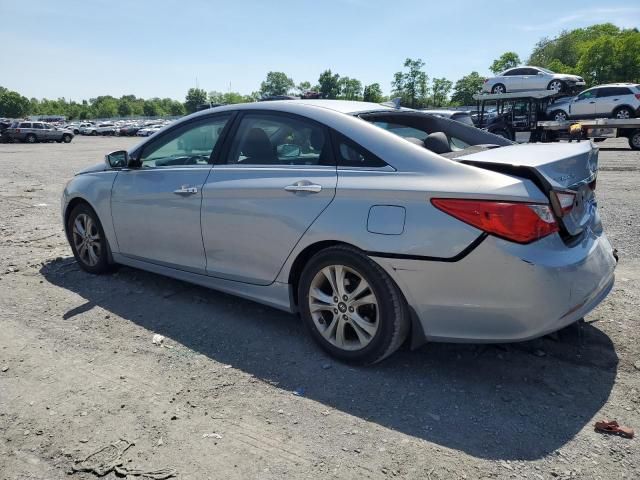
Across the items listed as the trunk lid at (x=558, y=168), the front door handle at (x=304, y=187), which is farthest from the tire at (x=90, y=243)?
the trunk lid at (x=558, y=168)

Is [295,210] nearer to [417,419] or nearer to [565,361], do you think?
[417,419]

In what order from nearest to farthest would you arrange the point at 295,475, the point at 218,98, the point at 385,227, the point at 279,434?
the point at 295,475 → the point at 279,434 → the point at 385,227 → the point at 218,98

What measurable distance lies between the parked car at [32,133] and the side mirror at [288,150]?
153ft

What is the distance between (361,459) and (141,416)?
1.21m

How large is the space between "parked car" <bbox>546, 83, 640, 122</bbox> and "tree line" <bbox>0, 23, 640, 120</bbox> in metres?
11.7

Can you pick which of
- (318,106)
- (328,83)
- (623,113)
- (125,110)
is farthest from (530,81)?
(125,110)

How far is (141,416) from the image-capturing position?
2.78 metres

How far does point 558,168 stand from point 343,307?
1452mm

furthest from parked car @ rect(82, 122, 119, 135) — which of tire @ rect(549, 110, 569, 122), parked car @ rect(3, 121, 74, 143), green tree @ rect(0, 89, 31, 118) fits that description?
green tree @ rect(0, 89, 31, 118)

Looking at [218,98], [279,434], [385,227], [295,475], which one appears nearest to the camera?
[295,475]

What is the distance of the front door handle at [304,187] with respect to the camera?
320 cm

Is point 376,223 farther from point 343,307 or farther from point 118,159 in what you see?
point 118,159

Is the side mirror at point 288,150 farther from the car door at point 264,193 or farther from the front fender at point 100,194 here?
the front fender at point 100,194

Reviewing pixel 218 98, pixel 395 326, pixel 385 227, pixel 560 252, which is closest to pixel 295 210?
pixel 385 227
